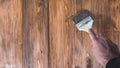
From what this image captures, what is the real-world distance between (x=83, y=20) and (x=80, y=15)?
0.09 m

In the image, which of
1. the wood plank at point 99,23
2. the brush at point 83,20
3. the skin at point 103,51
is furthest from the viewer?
the wood plank at point 99,23

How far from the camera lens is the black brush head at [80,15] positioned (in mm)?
1375

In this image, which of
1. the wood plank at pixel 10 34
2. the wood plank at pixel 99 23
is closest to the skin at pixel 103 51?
the wood plank at pixel 99 23

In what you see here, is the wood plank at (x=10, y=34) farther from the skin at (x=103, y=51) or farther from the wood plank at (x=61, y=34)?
the skin at (x=103, y=51)

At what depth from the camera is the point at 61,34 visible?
1491mm

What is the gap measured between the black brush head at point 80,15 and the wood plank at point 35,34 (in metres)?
0.16

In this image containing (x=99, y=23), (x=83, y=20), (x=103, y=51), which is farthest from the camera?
(x=99, y=23)

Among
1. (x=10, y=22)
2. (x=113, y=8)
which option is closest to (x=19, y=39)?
(x=10, y=22)

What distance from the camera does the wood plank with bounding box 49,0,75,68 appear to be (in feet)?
4.86

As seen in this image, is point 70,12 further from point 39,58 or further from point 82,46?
point 39,58

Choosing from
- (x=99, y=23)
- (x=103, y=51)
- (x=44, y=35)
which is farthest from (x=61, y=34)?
(x=103, y=51)

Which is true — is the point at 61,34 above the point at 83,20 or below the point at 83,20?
below

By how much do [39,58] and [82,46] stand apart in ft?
0.75

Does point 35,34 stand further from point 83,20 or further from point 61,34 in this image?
point 83,20
